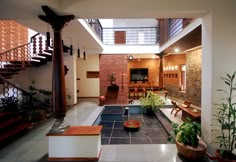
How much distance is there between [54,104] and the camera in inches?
115

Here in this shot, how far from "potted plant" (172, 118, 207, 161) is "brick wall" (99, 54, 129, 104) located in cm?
565

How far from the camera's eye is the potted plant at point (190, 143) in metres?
2.74

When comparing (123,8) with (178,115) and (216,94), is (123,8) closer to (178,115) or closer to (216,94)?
(216,94)

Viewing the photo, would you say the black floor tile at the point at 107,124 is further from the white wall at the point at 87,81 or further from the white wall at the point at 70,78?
the white wall at the point at 87,81

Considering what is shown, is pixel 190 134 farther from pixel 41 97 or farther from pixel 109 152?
pixel 41 97

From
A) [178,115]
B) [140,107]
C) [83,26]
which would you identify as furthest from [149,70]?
[83,26]

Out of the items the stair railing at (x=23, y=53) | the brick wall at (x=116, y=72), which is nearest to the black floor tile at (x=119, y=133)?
the brick wall at (x=116, y=72)

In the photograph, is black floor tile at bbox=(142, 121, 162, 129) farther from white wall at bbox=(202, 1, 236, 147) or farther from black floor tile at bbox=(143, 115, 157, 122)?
white wall at bbox=(202, 1, 236, 147)

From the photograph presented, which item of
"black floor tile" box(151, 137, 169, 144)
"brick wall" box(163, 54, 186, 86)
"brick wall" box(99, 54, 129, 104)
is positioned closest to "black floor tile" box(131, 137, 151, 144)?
"black floor tile" box(151, 137, 169, 144)

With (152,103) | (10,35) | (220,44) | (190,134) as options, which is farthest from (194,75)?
(10,35)

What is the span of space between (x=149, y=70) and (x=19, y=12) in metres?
9.67

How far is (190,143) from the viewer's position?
113 inches

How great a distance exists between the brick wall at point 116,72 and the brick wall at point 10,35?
3585 mm

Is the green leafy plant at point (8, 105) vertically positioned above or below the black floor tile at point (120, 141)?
above
